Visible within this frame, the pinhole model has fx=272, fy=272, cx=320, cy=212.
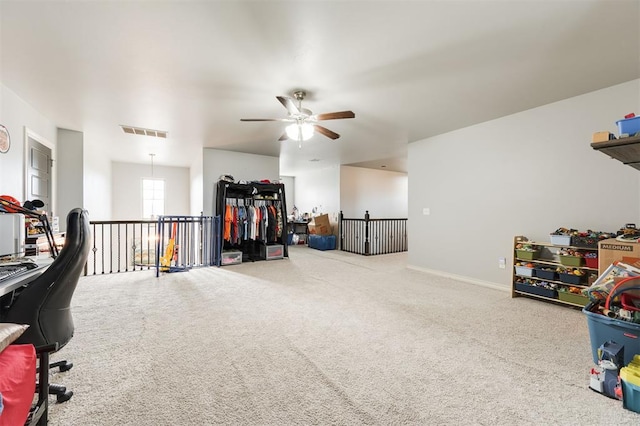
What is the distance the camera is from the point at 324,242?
8.08 metres

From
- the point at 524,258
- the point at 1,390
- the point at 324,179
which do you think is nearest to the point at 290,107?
the point at 1,390

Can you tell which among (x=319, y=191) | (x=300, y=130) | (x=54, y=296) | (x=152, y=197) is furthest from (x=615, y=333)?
(x=152, y=197)

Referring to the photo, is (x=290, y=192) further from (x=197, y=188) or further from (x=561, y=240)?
(x=561, y=240)

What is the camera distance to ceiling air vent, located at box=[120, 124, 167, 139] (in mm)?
4797

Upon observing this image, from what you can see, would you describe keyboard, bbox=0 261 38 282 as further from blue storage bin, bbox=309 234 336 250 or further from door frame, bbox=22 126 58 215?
blue storage bin, bbox=309 234 336 250

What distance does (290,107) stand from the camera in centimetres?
Result: 289

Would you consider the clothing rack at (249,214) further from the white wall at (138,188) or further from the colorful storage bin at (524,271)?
the colorful storage bin at (524,271)

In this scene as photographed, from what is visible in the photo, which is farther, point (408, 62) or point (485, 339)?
point (408, 62)

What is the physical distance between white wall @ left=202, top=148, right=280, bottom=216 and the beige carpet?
2.76 metres

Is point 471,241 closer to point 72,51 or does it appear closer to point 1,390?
point 1,390

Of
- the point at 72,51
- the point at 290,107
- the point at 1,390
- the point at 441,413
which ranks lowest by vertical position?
the point at 441,413

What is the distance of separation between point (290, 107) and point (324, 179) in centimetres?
609

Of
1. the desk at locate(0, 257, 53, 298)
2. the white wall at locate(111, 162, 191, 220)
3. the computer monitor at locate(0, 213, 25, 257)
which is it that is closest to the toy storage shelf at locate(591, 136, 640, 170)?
the desk at locate(0, 257, 53, 298)

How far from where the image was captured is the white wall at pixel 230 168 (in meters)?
6.09
